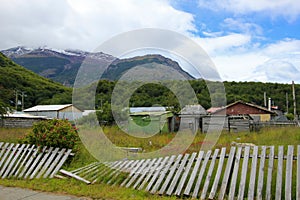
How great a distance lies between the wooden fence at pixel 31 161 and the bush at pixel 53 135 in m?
0.19

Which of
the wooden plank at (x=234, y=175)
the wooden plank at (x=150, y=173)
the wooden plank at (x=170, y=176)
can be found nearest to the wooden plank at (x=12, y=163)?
the wooden plank at (x=150, y=173)

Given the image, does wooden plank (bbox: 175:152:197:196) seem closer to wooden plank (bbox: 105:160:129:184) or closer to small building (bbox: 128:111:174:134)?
wooden plank (bbox: 105:160:129:184)

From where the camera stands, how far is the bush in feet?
22.7

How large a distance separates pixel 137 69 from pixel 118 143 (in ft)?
11.2

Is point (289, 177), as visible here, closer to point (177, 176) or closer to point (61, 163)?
point (177, 176)

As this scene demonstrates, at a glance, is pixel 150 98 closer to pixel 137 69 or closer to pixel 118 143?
pixel 118 143

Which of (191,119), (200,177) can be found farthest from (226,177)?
(191,119)

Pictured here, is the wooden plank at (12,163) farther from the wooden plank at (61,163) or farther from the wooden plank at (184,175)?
the wooden plank at (184,175)

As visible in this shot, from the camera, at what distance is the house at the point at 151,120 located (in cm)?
1686

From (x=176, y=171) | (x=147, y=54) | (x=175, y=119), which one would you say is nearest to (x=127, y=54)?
(x=147, y=54)

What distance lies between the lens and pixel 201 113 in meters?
19.1

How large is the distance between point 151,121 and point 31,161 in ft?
36.2

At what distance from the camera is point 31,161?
261 inches

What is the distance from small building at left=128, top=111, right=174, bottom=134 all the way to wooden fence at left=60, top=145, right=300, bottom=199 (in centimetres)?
1075
